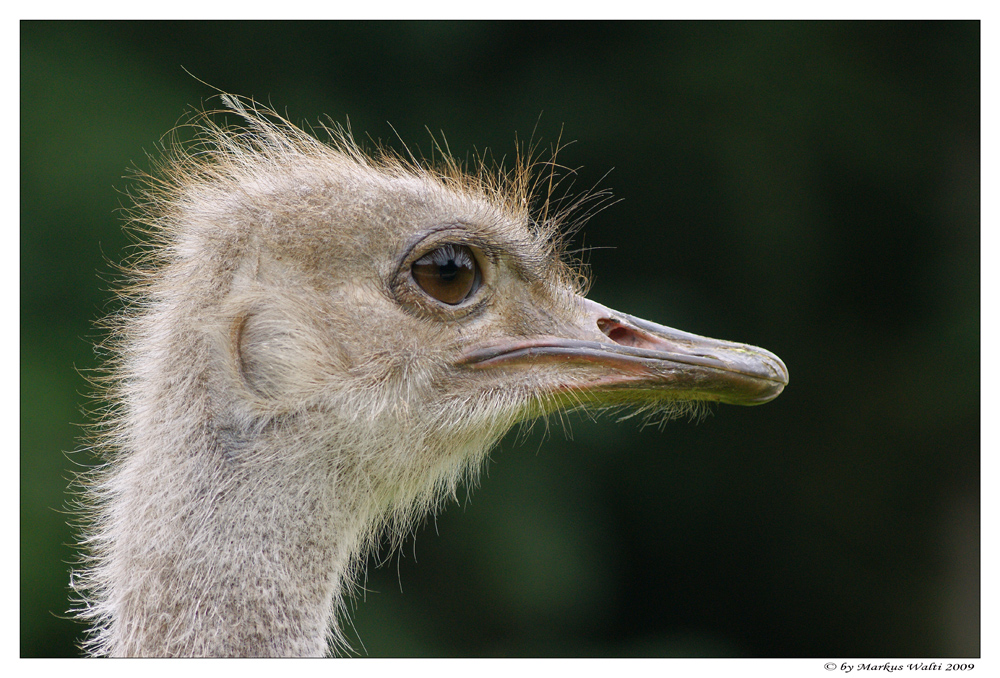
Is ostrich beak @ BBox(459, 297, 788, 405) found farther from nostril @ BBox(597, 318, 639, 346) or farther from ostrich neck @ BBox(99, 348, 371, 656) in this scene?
ostrich neck @ BBox(99, 348, 371, 656)

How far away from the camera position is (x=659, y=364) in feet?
6.60

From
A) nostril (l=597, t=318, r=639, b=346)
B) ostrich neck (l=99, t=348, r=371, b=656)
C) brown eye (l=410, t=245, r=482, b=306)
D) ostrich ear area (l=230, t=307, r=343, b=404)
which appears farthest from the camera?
nostril (l=597, t=318, r=639, b=346)

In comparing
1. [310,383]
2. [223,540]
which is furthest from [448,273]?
[223,540]

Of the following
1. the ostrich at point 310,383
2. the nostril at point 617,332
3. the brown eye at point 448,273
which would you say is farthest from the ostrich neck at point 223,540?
the nostril at point 617,332

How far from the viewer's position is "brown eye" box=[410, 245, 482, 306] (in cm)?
196

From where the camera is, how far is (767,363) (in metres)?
2.01

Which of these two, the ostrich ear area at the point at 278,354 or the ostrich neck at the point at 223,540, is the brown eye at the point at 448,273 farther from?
the ostrich neck at the point at 223,540

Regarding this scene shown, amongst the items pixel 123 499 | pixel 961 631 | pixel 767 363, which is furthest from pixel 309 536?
pixel 961 631

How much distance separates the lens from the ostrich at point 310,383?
1.78 metres

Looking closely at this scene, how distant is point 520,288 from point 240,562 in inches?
33.0

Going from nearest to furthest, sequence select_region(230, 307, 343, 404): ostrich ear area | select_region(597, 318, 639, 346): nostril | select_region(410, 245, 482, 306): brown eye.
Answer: select_region(230, 307, 343, 404): ostrich ear area, select_region(410, 245, 482, 306): brown eye, select_region(597, 318, 639, 346): nostril

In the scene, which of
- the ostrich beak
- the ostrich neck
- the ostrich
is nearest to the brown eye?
the ostrich

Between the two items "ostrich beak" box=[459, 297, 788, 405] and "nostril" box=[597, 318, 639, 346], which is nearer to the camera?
"ostrich beak" box=[459, 297, 788, 405]

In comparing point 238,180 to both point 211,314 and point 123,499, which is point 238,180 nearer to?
point 211,314
